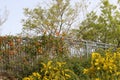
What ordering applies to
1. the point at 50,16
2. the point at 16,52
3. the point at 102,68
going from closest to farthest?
the point at 102,68
the point at 16,52
the point at 50,16

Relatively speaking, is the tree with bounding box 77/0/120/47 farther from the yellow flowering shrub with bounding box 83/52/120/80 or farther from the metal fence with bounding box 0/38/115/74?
the yellow flowering shrub with bounding box 83/52/120/80

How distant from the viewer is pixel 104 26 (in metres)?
34.5

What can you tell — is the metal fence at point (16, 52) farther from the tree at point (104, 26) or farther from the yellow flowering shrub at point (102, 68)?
the tree at point (104, 26)

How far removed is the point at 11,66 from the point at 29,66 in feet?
2.89

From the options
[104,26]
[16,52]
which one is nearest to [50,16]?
[104,26]

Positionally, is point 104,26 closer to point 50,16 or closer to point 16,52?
point 50,16

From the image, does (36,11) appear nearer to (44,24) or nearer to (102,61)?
(44,24)

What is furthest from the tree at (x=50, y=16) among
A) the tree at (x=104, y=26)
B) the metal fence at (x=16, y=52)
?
the metal fence at (x=16, y=52)

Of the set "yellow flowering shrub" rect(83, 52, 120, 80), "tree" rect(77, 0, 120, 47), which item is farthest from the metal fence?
"tree" rect(77, 0, 120, 47)

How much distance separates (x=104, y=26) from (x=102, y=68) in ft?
94.3

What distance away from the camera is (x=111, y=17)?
34.7 meters

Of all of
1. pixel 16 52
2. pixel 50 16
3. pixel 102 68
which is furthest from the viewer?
pixel 50 16

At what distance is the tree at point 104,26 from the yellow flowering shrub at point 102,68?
27.9 m

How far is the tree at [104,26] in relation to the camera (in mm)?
34469
